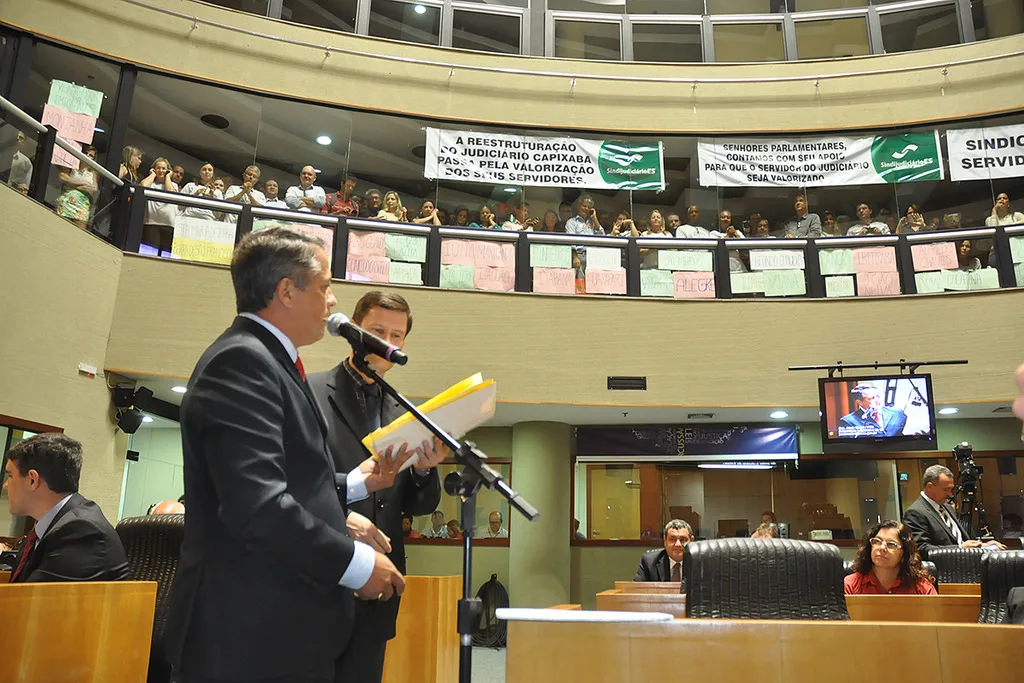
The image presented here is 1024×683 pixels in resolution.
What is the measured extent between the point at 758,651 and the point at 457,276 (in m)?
6.39

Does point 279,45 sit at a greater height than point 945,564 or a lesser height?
greater

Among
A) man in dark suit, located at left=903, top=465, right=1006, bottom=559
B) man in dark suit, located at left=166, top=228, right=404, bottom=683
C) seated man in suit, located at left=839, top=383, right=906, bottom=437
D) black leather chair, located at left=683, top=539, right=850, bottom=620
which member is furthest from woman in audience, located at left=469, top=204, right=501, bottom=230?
man in dark suit, located at left=166, top=228, right=404, bottom=683

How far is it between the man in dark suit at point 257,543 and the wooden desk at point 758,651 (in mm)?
509

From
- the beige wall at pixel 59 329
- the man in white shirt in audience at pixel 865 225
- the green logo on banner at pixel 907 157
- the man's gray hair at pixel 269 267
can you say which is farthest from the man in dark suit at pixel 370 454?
the green logo on banner at pixel 907 157

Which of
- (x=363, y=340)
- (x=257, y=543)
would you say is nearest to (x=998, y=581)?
(x=363, y=340)

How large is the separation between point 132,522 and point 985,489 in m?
8.78

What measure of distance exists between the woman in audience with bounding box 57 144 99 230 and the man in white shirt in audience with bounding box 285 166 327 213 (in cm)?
205

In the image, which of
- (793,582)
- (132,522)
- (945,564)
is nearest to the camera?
(793,582)

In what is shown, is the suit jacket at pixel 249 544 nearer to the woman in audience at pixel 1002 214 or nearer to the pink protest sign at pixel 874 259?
the pink protest sign at pixel 874 259

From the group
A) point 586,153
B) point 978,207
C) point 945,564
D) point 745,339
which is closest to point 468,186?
point 586,153

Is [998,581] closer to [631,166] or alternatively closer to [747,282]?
[747,282]

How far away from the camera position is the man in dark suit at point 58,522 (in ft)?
9.15

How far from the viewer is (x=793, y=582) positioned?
2.66 metres

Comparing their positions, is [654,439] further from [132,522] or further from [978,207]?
[132,522]
